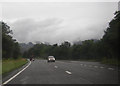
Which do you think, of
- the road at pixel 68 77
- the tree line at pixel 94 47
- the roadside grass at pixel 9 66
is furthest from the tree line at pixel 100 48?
the road at pixel 68 77

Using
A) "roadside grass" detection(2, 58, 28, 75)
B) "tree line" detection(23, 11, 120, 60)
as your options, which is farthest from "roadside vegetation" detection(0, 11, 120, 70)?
"roadside grass" detection(2, 58, 28, 75)

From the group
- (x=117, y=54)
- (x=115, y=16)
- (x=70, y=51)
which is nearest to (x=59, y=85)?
(x=117, y=54)

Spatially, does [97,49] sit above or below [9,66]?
above

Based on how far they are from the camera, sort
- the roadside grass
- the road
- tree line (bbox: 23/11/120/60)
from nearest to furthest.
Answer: the road
the roadside grass
tree line (bbox: 23/11/120/60)

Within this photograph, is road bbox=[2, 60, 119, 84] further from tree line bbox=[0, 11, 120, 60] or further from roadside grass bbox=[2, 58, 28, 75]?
tree line bbox=[0, 11, 120, 60]

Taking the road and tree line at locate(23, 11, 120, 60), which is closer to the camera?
the road

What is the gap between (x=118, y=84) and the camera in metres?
11.4

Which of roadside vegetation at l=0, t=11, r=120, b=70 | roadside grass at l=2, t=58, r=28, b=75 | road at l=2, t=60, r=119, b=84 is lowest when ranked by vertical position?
road at l=2, t=60, r=119, b=84

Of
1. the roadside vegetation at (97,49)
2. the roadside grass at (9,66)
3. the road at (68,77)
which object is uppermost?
the roadside vegetation at (97,49)

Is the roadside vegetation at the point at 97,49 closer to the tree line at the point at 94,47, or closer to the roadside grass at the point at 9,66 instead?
the tree line at the point at 94,47

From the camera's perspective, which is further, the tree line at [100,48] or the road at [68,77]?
the tree line at [100,48]

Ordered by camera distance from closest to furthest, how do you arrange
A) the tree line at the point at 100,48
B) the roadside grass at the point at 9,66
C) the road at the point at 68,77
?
the road at the point at 68,77
the roadside grass at the point at 9,66
the tree line at the point at 100,48

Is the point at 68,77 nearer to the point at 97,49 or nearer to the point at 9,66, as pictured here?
the point at 9,66

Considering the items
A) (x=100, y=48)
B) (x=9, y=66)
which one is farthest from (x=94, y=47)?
(x=9, y=66)
